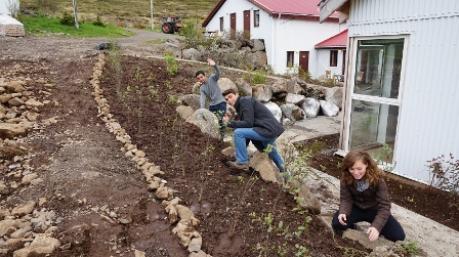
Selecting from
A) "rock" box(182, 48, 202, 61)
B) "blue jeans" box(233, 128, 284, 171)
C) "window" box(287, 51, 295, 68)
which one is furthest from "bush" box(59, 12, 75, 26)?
"blue jeans" box(233, 128, 284, 171)

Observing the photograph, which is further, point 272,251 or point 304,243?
point 304,243

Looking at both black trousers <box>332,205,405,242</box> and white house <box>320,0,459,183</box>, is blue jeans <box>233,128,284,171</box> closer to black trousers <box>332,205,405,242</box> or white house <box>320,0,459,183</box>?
black trousers <box>332,205,405,242</box>

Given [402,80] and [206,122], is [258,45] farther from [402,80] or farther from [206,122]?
[206,122]

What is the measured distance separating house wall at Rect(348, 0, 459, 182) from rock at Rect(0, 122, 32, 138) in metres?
5.55

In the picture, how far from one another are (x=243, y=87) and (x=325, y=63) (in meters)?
13.7

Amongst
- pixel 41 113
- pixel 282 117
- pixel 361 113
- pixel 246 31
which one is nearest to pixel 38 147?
pixel 41 113

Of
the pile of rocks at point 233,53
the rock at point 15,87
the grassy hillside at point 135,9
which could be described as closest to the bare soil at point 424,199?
the rock at point 15,87

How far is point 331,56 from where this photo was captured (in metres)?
21.0

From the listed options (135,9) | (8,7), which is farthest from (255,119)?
(135,9)

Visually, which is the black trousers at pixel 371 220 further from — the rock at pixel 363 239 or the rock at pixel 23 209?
the rock at pixel 23 209

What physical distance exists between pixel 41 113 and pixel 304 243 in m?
4.39

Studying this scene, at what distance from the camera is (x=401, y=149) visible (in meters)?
5.68

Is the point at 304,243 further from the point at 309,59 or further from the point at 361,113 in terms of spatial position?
the point at 309,59

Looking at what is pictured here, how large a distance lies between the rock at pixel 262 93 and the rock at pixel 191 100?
103 inches
